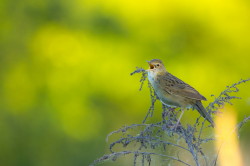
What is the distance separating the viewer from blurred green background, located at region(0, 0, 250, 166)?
16.2 meters

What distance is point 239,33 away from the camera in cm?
1850

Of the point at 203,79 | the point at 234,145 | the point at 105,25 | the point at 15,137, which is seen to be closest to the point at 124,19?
the point at 105,25

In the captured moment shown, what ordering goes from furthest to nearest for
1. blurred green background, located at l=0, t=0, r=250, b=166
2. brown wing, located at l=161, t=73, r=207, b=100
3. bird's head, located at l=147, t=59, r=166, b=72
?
blurred green background, located at l=0, t=0, r=250, b=166
bird's head, located at l=147, t=59, r=166, b=72
brown wing, located at l=161, t=73, r=207, b=100

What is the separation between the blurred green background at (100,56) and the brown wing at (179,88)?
8.88 meters

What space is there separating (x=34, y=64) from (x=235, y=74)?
5.16m

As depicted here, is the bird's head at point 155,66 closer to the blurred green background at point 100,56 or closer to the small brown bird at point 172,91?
the small brown bird at point 172,91

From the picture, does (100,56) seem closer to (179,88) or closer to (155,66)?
(155,66)

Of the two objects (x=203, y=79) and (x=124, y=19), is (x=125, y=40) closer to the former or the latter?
(x=124, y=19)

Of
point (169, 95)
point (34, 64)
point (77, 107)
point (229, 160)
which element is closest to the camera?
point (229, 160)

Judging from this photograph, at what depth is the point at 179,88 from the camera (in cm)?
636

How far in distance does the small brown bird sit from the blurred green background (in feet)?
29.2

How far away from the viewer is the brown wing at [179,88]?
6086 millimetres

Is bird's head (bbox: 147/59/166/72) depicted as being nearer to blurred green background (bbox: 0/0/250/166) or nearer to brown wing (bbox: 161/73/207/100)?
brown wing (bbox: 161/73/207/100)

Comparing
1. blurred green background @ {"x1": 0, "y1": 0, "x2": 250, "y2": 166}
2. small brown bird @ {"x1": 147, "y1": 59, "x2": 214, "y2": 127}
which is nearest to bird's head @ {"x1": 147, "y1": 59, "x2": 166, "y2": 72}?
small brown bird @ {"x1": 147, "y1": 59, "x2": 214, "y2": 127}
